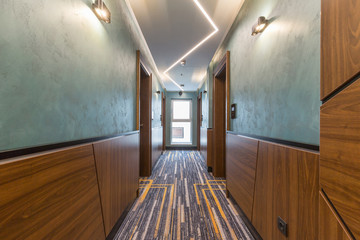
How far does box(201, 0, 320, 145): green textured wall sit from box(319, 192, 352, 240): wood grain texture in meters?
0.36

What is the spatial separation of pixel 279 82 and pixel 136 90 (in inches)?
67.8

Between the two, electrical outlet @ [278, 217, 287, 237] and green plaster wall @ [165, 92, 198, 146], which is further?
green plaster wall @ [165, 92, 198, 146]

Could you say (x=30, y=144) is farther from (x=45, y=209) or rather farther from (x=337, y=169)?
(x=337, y=169)

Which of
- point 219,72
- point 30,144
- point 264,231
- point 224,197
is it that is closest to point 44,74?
point 30,144

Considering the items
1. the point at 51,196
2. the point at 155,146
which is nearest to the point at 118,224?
the point at 51,196

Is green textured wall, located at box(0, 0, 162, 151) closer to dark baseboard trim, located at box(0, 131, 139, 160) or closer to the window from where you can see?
dark baseboard trim, located at box(0, 131, 139, 160)

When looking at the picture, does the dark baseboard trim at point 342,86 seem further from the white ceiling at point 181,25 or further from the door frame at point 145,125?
the door frame at point 145,125

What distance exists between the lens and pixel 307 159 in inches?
30.7

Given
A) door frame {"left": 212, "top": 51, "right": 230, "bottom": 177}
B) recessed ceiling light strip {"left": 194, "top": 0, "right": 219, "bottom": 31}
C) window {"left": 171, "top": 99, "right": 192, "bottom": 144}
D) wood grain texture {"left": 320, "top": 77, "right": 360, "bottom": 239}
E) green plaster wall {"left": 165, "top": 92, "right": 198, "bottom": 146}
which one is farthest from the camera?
window {"left": 171, "top": 99, "right": 192, "bottom": 144}

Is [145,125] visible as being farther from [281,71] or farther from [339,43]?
[339,43]

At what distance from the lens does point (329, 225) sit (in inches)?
20.2

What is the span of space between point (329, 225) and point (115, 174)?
55.4 inches

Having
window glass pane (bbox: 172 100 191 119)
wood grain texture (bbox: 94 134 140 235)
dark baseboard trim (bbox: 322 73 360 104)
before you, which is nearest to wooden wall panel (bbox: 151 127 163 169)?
wood grain texture (bbox: 94 134 140 235)

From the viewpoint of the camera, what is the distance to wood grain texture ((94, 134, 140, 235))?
113 centimetres
